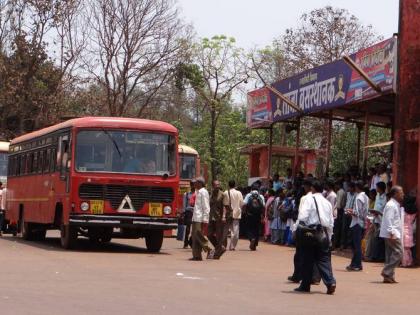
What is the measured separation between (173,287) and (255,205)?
11.3 metres

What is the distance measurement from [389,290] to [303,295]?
190 centimetres

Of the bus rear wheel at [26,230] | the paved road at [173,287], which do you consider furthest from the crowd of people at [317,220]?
the bus rear wheel at [26,230]

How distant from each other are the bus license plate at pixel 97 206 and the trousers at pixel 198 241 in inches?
91.7

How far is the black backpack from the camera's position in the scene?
24.5 m

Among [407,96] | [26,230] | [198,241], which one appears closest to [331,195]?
[407,96]

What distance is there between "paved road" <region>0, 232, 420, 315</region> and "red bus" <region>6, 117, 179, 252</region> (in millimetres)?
809

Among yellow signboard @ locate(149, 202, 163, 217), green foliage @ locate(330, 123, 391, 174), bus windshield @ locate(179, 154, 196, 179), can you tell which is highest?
green foliage @ locate(330, 123, 391, 174)

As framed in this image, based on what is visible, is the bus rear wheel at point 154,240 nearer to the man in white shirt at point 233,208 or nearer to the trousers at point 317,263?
the man in white shirt at point 233,208

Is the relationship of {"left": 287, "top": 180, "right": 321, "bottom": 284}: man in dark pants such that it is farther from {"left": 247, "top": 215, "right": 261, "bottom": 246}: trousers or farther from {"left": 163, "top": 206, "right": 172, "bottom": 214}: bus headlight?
{"left": 247, "top": 215, "right": 261, "bottom": 246}: trousers

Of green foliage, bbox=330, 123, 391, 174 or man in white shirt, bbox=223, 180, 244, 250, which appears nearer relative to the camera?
man in white shirt, bbox=223, 180, 244, 250

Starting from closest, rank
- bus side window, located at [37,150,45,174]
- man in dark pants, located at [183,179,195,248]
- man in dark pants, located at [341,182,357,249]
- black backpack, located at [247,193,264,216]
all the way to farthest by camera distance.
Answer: man in dark pants, located at [341,182,357,249], man in dark pants, located at [183,179,195,248], bus side window, located at [37,150,45,174], black backpack, located at [247,193,264,216]

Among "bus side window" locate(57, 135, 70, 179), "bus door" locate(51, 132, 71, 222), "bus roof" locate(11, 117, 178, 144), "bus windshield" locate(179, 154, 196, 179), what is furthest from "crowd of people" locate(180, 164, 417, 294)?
"bus windshield" locate(179, 154, 196, 179)

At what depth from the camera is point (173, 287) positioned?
44.4 ft

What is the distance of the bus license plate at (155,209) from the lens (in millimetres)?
20828
